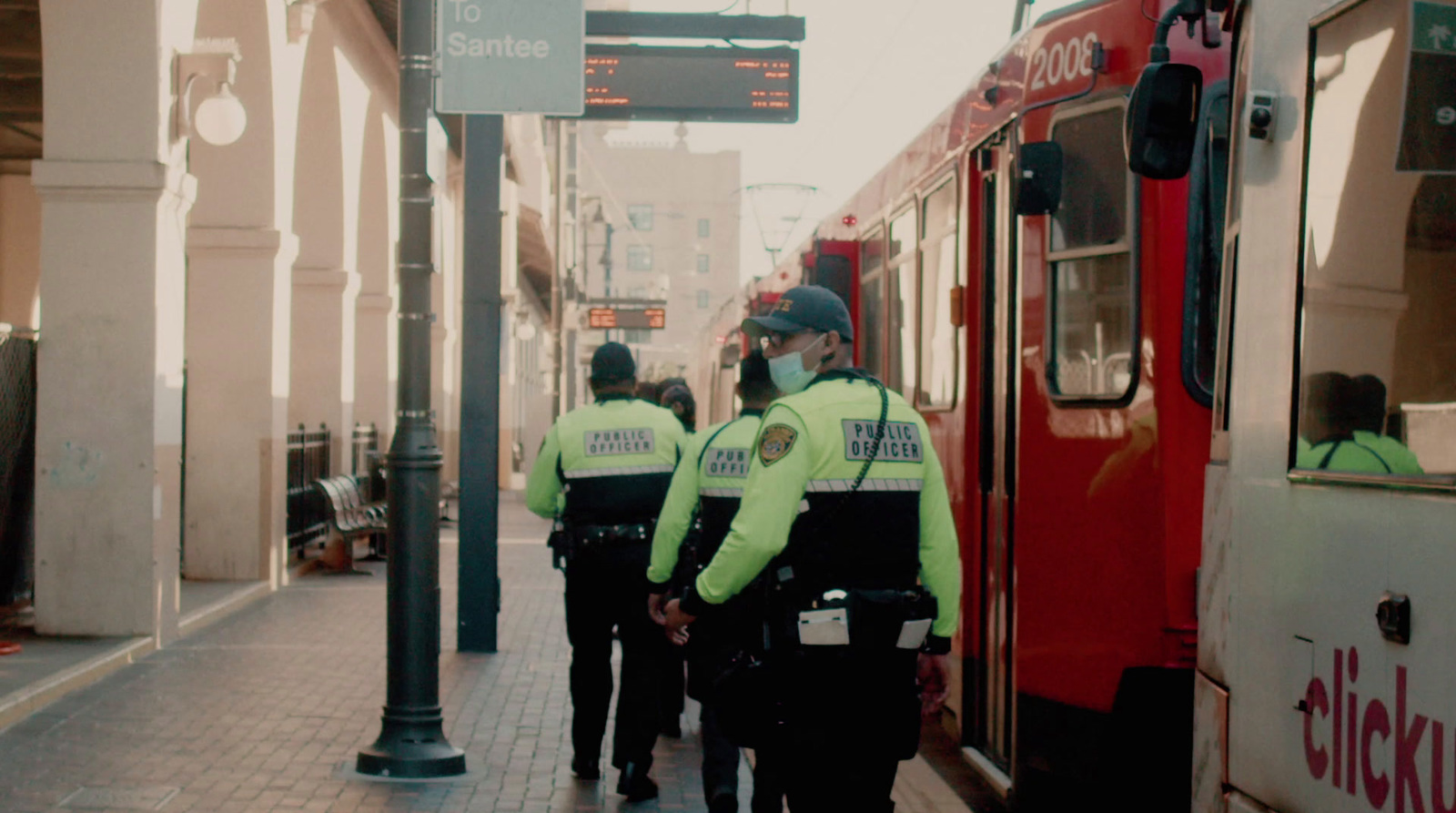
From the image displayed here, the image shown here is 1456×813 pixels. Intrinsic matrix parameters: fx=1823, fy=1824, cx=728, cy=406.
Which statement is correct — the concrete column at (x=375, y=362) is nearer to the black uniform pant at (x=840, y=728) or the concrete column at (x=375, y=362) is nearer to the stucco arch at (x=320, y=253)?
the stucco arch at (x=320, y=253)

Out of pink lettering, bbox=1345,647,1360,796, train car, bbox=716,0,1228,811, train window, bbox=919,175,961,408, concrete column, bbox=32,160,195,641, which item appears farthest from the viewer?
concrete column, bbox=32,160,195,641

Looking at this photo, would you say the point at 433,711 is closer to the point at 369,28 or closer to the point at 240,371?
the point at 240,371

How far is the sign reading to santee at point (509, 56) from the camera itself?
7.90 m

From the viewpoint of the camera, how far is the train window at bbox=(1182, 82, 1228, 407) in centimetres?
609

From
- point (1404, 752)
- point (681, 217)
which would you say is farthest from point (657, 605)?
point (681, 217)

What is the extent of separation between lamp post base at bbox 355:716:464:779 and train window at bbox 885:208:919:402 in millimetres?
3007

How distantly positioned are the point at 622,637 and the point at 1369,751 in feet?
14.9

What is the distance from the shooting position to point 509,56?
7973 mm

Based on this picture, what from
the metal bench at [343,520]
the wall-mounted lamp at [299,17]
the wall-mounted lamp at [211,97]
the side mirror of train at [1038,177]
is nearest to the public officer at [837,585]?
the side mirror of train at [1038,177]

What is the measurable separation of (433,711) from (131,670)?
340 centimetres

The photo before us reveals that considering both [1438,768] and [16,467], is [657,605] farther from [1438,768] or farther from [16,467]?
[16,467]

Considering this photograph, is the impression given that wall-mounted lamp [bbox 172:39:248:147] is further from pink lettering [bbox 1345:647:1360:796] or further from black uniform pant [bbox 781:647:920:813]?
pink lettering [bbox 1345:647:1360:796]

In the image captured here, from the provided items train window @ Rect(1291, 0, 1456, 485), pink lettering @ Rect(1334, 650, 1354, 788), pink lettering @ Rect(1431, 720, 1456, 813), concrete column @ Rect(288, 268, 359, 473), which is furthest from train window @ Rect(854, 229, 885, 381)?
concrete column @ Rect(288, 268, 359, 473)

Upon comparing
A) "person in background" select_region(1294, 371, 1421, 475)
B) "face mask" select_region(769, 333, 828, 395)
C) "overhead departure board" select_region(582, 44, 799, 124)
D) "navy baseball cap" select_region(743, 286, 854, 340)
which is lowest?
"person in background" select_region(1294, 371, 1421, 475)
